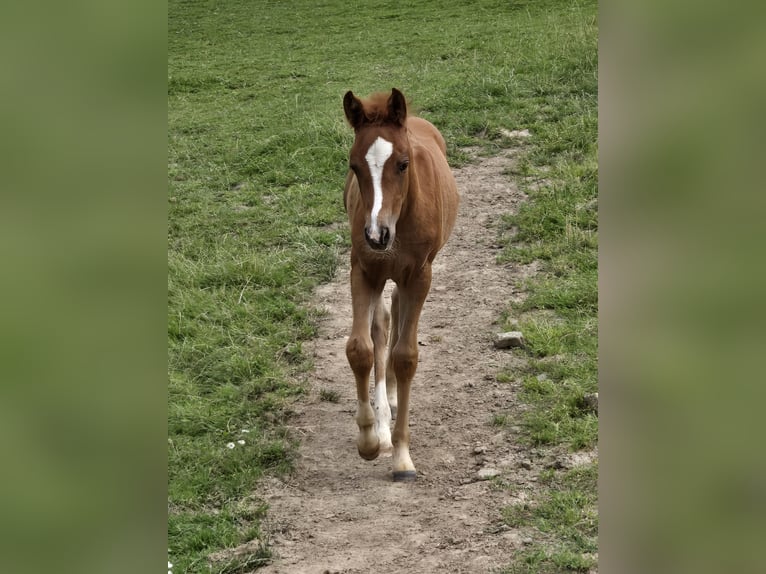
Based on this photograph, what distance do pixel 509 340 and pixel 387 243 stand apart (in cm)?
237

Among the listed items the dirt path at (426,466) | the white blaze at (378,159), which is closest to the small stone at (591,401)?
the dirt path at (426,466)

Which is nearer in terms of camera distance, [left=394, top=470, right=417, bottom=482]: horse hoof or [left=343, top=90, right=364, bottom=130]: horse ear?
[left=343, top=90, right=364, bottom=130]: horse ear

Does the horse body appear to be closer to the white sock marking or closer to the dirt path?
the white sock marking

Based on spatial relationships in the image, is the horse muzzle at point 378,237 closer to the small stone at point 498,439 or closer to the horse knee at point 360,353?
the horse knee at point 360,353

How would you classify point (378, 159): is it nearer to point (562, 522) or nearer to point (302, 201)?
point (562, 522)

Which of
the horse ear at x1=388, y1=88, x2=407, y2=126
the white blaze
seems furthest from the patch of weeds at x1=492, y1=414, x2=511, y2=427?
the horse ear at x1=388, y1=88, x2=407, y2=126

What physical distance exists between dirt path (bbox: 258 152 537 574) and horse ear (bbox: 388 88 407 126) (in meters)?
2.08

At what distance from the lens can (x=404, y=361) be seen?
17.3 ft

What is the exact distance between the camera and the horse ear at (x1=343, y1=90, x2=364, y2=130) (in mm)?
4633

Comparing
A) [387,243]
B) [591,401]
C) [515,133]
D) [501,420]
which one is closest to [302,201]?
[515,133]

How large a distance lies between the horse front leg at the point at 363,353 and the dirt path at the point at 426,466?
0.82 feet

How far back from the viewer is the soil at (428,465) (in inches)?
175

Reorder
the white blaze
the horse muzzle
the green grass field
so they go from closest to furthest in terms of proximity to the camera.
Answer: the horse muzzle → the white blaze → the green grass field

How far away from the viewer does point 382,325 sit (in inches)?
225
